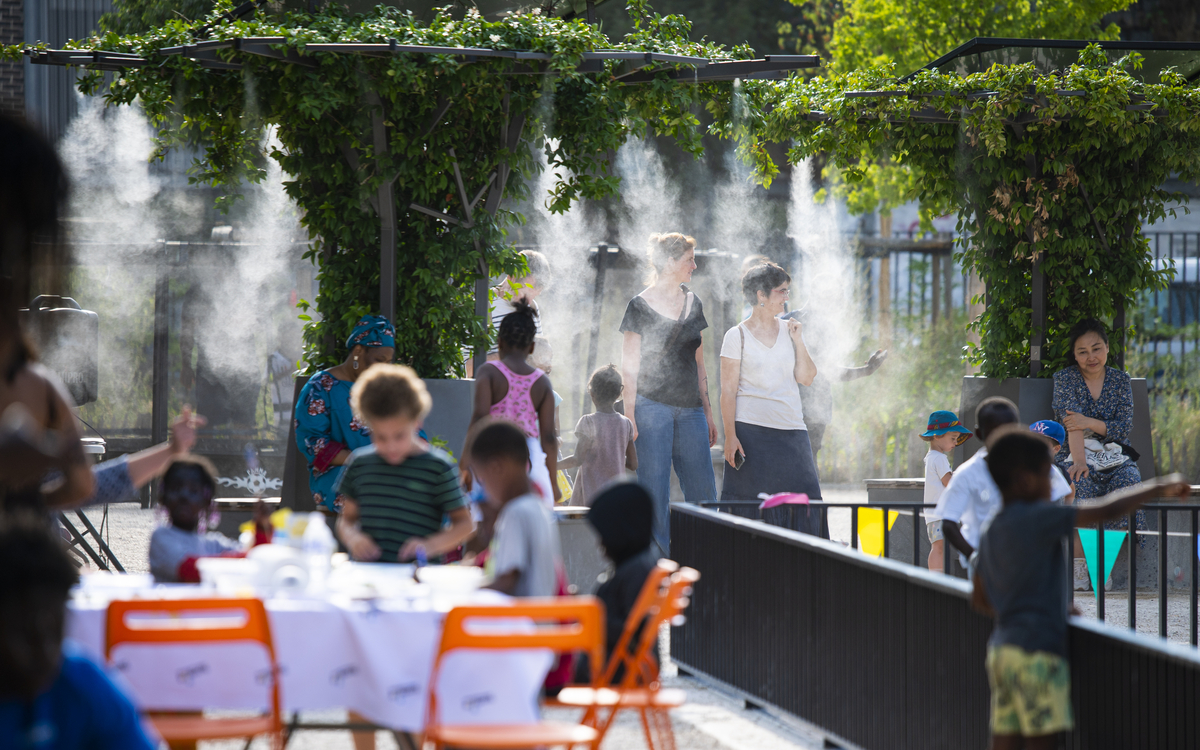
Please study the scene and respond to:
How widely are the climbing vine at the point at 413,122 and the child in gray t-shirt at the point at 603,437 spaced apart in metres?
0.84

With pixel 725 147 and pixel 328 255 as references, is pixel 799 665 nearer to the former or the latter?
pixel 328 255

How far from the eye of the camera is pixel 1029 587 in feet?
13.4

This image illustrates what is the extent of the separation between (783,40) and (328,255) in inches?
708

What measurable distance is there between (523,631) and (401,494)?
1124mm

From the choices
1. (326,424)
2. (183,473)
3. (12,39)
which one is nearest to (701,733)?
(183,473)

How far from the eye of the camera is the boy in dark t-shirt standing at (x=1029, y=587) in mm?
3998

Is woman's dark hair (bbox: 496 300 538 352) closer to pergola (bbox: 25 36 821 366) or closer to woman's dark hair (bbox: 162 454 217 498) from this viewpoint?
pergola (bbox: 25 36 821 366)

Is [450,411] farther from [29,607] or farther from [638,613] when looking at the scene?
[29,607]

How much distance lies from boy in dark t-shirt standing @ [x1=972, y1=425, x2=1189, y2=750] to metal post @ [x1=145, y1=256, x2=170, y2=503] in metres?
11.5

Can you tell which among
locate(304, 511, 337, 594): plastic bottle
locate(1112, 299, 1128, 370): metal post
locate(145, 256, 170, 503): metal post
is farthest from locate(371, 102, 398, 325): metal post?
locate(145, 256, 170, 503): metal post

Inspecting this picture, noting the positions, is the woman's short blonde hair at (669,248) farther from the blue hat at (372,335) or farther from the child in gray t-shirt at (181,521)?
the child in gray t-shirt at (181,521)

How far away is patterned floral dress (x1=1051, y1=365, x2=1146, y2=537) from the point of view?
970 cm

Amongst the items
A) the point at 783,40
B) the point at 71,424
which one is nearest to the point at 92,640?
the point at 71,424

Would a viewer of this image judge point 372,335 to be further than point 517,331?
Yes
